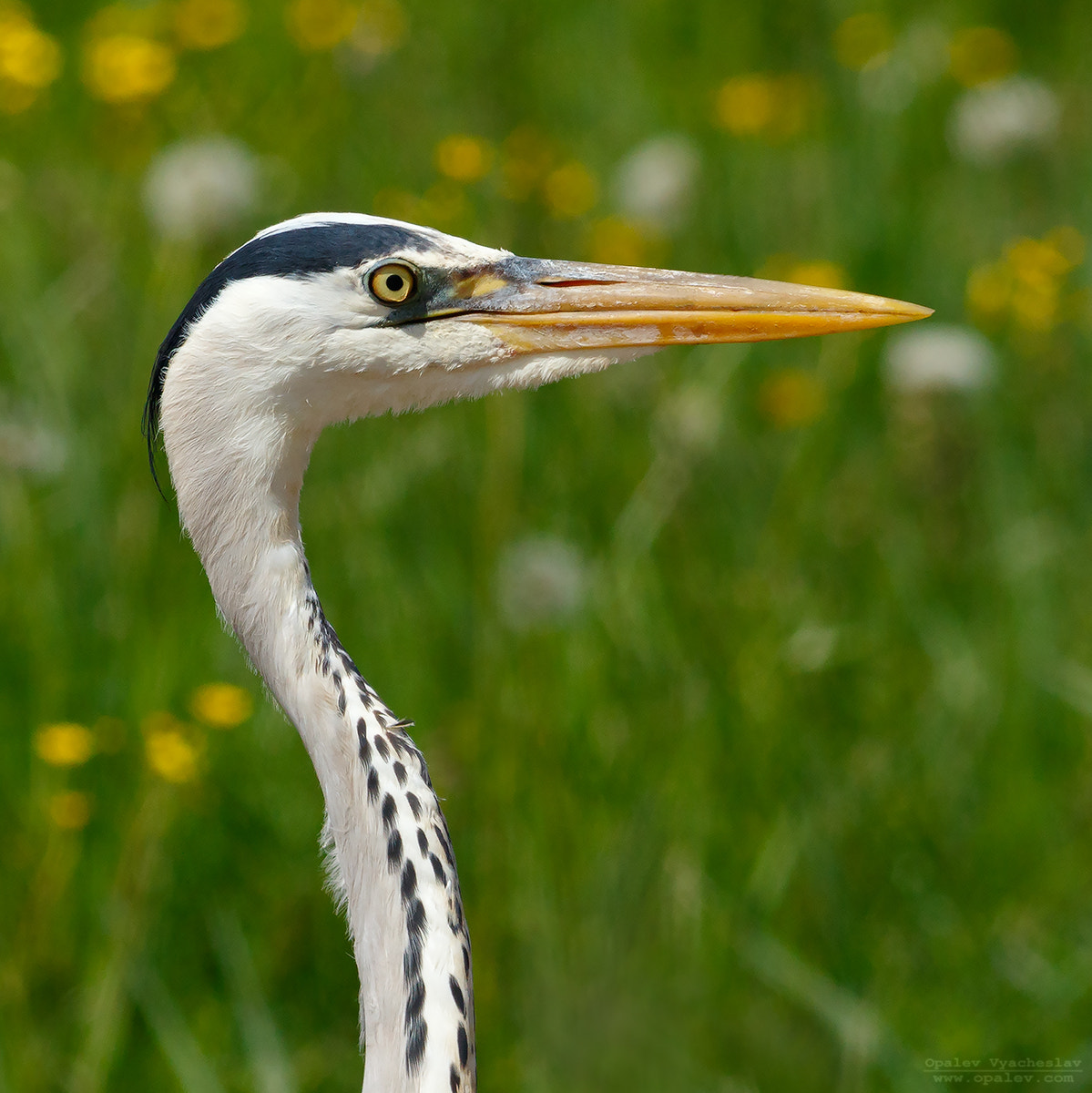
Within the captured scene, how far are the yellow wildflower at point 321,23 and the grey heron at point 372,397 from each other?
2.88 metres

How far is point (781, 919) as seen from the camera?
2.51 metres

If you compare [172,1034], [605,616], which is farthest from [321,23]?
[172,1034]

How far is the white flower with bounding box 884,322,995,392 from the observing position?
3.33 m

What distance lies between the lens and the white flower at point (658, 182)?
3982 millimetres

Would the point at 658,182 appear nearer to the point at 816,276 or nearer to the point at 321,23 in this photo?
the point at 816,276

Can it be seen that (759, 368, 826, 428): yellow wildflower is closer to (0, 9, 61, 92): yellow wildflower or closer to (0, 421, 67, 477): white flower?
(0, 421, 67, 477): white flower

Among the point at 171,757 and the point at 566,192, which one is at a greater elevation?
the point at 566,192

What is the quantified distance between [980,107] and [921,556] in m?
1.67

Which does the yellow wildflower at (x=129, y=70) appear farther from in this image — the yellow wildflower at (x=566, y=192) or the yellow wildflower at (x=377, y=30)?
the yellow wildflower at (x=566, y=192)

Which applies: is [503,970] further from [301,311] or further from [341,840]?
[301,311]

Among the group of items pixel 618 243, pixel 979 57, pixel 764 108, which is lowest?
pixel 618 243

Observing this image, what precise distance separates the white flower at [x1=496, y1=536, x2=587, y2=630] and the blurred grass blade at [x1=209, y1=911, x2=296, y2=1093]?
0.79 meters

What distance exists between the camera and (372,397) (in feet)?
5.58

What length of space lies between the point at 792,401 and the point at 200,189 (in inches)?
60.5
